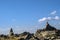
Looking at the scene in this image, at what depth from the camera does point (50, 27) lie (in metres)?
151

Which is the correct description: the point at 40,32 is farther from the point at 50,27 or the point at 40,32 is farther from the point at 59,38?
the point at 59,38

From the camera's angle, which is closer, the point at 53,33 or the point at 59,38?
the point at 59,38

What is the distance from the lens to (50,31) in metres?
147

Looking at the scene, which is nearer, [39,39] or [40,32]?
[39,39]

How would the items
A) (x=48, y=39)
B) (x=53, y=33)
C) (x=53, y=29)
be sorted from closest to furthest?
(x=48, y=39)
(x=53, y=33)
(x=53, y=29)

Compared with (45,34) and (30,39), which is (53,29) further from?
(30,39)

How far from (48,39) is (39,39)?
6615 mm

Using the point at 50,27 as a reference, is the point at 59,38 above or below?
below

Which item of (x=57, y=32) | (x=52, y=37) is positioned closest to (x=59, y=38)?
(x=52, y=37)

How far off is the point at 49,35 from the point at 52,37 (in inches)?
386

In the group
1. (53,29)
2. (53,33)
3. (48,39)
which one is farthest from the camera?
(53,29)

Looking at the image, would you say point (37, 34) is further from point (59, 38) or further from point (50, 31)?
point (59, 38)

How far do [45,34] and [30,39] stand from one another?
44.7ft

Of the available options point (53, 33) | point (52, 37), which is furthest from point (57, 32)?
point (52, 37)
